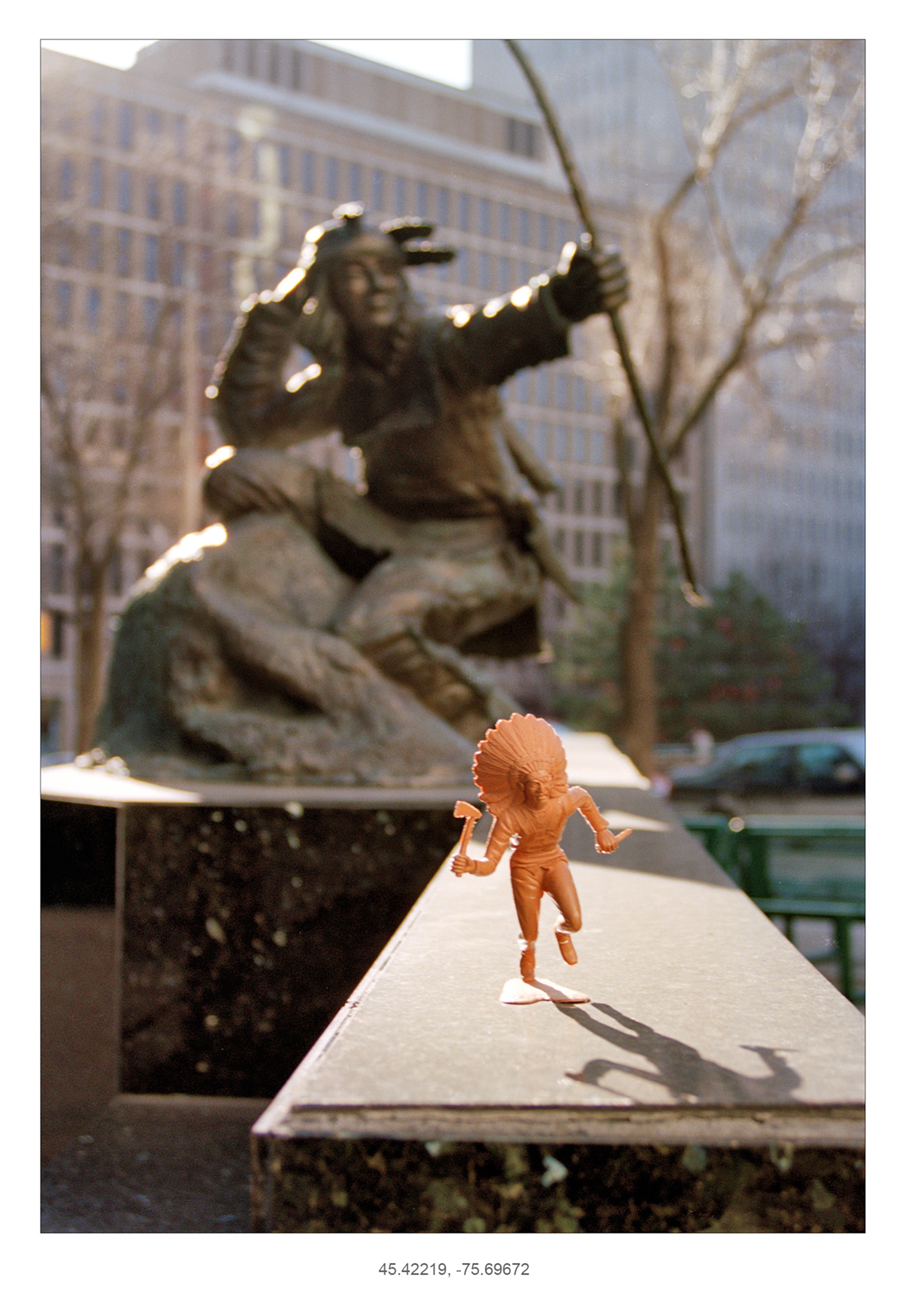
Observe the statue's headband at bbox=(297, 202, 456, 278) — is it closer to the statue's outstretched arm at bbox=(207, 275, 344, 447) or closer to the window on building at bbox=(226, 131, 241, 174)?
the statue's outstretched arm at bbox=(207, 275, 344, 447)

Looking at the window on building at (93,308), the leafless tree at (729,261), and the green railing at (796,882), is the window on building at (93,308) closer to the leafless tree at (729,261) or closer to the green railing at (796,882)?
the leafless tree at (729,261)

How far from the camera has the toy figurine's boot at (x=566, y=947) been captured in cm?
184

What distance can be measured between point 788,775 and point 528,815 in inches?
639

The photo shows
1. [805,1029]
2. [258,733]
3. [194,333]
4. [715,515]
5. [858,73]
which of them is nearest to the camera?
[805,1029]

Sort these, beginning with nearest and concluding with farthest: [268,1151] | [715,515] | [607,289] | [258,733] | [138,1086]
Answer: [268,1151] → [138,1086] → [607,289] → [258,733] → [715,515]

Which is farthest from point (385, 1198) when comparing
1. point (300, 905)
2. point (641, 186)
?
point (641, 186)

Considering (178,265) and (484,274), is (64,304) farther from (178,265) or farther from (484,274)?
(484,274)

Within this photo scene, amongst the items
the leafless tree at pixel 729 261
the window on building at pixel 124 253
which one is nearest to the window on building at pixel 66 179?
the window on building at pixel 124 253

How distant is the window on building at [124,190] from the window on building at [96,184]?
0.26 m

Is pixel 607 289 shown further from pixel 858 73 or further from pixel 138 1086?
pixel 858 73

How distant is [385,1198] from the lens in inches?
52.3

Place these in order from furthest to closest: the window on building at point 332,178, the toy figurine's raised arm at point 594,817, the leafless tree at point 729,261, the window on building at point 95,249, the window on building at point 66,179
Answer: the window on building at point 332,178, the window on building at point 95,249, the window on building at point 66,179, the leafless tree at point 729,261, the toy figurine's raised arm at point 594,817

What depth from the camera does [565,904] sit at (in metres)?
1.82

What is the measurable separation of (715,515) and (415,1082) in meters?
44.9
